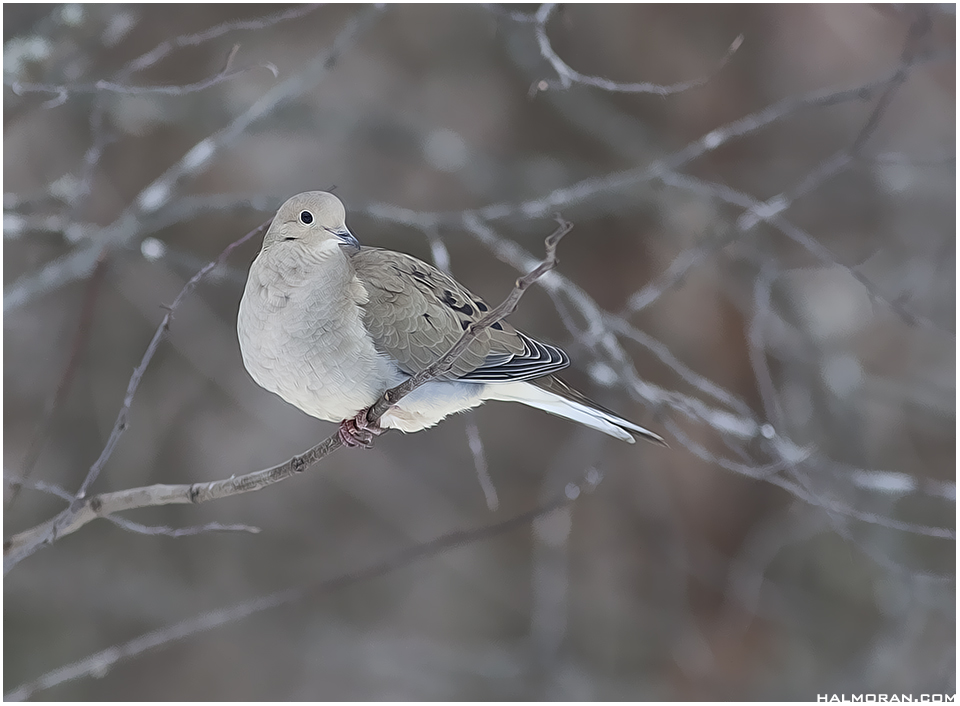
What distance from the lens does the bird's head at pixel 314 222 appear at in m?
1.26

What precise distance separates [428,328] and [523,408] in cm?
228

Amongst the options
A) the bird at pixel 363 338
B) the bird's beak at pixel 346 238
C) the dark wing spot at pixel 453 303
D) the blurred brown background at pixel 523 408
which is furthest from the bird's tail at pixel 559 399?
the blurred brown background at pixel 523 408

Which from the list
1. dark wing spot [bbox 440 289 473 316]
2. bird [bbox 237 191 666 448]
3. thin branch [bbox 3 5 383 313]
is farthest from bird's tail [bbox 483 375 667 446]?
thin branch [bbox 3 5 383 313]

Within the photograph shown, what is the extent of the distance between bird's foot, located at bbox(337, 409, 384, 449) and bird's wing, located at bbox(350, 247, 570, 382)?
0.41ft

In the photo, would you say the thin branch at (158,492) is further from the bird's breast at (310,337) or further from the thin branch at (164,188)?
the thin branch at (164,188)

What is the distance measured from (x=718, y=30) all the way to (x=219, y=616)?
315 cm

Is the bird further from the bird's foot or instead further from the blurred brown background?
the blurred brown background

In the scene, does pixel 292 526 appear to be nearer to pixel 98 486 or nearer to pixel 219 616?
pixel 98 486

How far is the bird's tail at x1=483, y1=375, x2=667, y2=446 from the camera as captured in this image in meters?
1.49

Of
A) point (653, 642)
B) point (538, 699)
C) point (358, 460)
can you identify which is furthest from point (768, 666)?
point (358, 460)

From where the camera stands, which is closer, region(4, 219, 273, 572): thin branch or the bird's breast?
region(4, 219, 273, 572): thin branch

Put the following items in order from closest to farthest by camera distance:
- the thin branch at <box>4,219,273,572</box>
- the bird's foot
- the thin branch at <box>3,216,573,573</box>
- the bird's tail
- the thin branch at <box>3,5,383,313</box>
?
the thin branch at <box>4,219,273,572</box> < the thin branch at <box>3,216,573,573</box> < the bird's foot < the bird's tail < the thin branch at <box>3,5,383,313</box>

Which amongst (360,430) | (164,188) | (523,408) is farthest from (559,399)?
(523,408)

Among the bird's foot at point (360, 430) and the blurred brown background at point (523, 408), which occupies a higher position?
the blurred brown background at point (523, 408)
